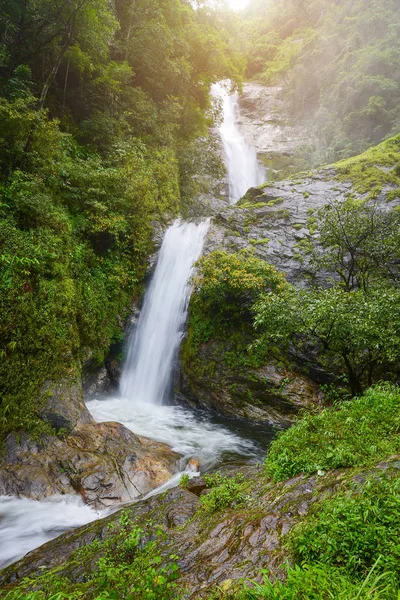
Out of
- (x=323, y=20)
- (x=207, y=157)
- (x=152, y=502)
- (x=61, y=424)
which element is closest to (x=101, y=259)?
(x=61, y=424)

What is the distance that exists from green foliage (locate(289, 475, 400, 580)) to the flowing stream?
13.6 feet

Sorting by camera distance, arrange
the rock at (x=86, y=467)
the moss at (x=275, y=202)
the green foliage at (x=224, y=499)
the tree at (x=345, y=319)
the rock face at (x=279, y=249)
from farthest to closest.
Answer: the moss at (x=275, y=202), the rock face at (x=279, y=249), the tree at (x=345, y=319), the rock at (x=86, y=467), the green foliage at (x=224, y=499)

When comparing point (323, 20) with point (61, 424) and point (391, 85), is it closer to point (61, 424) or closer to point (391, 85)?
Answer: point (391, 85)

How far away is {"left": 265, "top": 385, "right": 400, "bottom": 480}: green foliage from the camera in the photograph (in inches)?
146

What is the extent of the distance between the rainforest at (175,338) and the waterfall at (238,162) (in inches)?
78.4

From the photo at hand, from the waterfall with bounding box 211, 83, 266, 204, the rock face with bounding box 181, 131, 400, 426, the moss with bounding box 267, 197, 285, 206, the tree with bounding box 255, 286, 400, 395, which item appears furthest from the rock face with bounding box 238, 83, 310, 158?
the tree with bounding box 255, 286, 400, 395

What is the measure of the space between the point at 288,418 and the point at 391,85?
27.5 m

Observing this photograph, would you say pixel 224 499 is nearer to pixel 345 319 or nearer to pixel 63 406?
pixel 345 319

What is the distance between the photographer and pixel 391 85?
2436 cm

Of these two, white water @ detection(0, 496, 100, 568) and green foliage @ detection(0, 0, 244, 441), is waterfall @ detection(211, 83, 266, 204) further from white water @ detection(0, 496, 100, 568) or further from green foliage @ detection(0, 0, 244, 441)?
white water @ detection(0, 496, 100, 568)

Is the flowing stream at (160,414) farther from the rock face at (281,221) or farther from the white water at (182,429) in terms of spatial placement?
the rock face at (281,221)

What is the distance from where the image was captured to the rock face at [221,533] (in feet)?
8.45

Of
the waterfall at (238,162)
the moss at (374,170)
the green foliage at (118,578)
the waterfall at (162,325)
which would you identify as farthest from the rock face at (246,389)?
the waterfall at (238,162)

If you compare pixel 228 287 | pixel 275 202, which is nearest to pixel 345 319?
→ pixel 228 287
